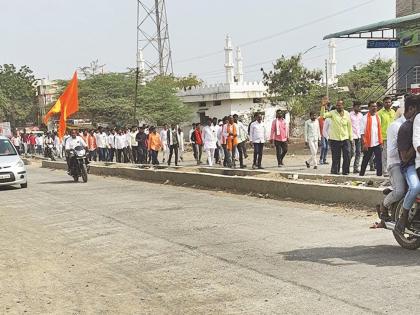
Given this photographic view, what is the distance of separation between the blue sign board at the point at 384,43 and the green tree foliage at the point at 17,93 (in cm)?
5417

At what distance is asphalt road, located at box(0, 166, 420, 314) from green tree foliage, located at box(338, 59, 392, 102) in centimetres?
3068

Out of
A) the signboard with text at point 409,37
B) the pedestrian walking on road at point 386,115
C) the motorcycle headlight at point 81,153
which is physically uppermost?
the signboard with text at point 409,37

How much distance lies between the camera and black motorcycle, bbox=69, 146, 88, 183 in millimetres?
18094

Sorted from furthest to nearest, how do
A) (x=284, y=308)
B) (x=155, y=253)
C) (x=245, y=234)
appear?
1. (x=245, y=234)
2. (x=155, y=253)
3. (x=284, y=308)

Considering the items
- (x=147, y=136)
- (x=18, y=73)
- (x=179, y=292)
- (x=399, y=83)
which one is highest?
(x=18, y=73)

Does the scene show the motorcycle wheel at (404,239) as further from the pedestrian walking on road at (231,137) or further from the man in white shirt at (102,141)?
the man in white shirt at (102,141)

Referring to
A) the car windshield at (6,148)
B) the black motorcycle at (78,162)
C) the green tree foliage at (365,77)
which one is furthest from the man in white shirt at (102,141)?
the green tree foliage at (365,77)

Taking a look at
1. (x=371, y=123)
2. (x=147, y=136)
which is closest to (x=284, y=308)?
(x=371, y=123)

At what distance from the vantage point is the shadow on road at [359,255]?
20.5ft

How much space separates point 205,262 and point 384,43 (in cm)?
2255

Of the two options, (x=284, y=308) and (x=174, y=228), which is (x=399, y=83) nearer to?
(x=174, y=228)

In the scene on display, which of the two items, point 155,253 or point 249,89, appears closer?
point 155,253

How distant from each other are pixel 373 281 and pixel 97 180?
49.7 ft

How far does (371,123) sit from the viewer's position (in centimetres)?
1343
